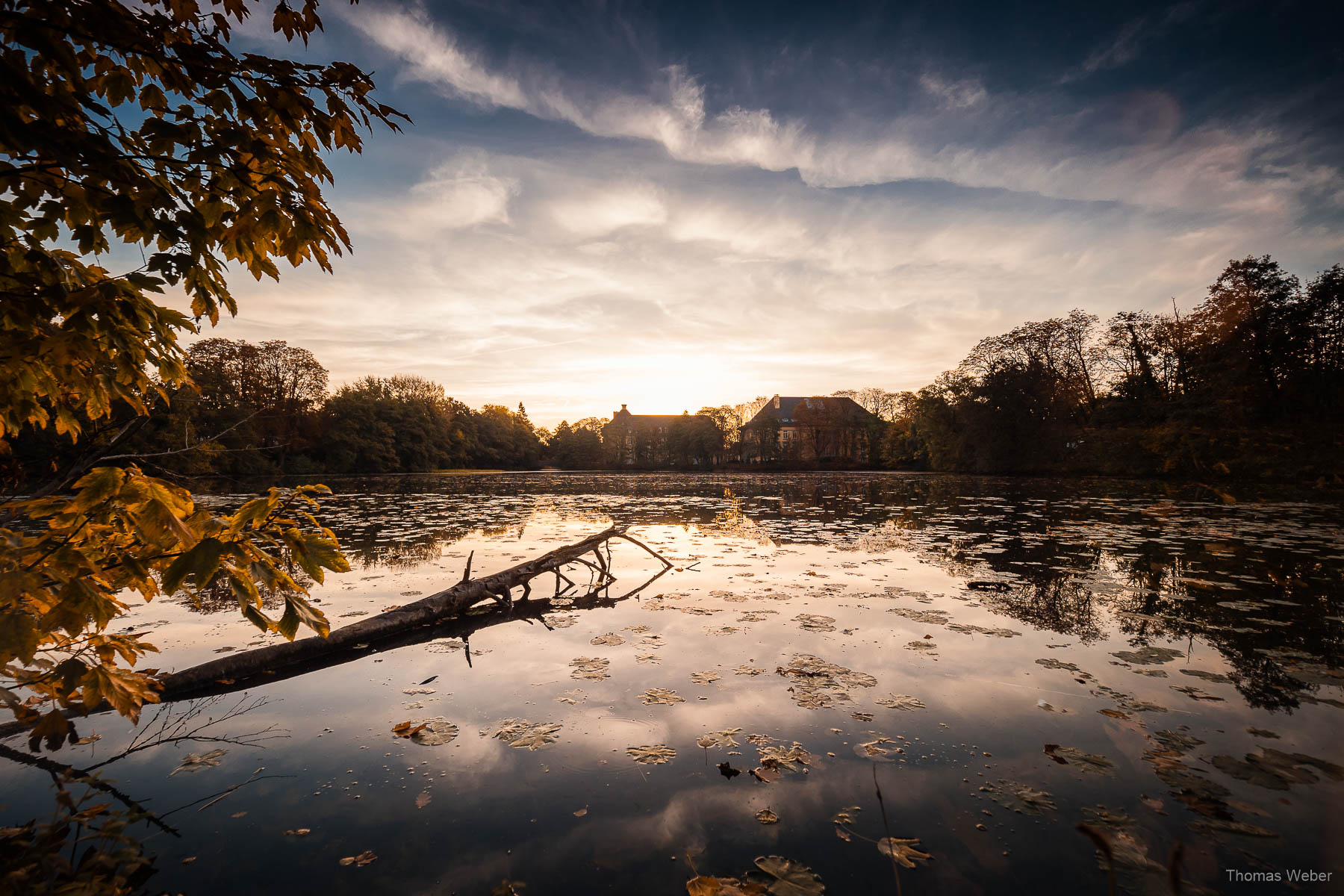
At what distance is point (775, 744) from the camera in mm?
4301

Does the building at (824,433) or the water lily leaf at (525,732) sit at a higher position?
the building at (824,433)

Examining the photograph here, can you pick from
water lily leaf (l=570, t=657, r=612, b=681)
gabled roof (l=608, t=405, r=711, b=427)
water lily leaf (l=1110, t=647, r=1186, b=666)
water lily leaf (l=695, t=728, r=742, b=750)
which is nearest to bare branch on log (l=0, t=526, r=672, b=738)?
water lily leaf (l=570, t=657, r=612, b=681)

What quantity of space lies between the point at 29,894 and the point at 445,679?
3.07 meters

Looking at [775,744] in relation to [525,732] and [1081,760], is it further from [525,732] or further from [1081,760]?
[1081,760]

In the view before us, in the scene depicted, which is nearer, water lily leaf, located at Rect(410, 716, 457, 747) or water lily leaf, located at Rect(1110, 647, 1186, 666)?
water lily leaf, located at Rect(410, 716, 457, 747)

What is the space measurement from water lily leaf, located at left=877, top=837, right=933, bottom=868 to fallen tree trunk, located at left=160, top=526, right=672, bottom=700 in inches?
160

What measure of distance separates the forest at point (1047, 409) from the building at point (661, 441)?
419mm

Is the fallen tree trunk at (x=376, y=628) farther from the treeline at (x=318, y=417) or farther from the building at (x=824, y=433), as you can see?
the building at (x=824, y=433)

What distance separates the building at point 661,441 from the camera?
81531 mm

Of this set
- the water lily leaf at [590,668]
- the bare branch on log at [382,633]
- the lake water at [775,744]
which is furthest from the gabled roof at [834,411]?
the water lily leaf at [590,668]

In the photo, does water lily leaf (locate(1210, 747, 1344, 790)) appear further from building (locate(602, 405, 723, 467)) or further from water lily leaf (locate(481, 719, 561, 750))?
building (locate(602, 405, 723, 467))

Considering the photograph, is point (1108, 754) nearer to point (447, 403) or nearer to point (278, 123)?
point (278, 123)

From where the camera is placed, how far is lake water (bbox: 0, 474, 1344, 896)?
3.13 meters

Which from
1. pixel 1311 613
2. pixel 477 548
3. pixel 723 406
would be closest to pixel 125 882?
pixel 477 548
